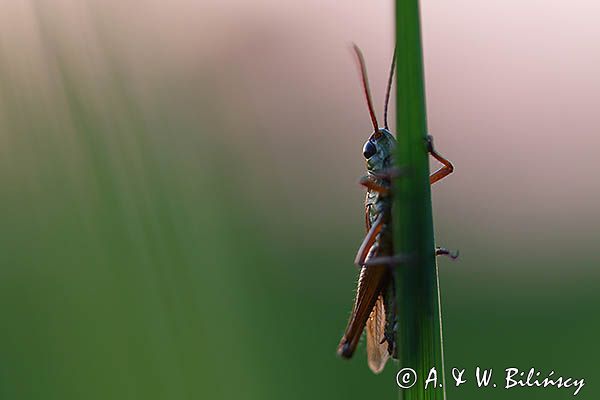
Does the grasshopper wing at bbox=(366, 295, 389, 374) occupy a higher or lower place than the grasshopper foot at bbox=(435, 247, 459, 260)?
lower

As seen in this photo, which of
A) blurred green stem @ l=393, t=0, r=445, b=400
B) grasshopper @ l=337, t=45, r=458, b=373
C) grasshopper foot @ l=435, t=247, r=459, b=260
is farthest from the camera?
grasshopper @ l=337, t=45, r=458, b=373

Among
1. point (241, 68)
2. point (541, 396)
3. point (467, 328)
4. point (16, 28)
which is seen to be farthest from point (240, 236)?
point (467, 328)

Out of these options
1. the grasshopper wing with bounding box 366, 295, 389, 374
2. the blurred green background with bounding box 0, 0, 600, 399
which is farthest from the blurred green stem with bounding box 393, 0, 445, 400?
the grasshopper wing with bounding box 366, 295, 389, 374

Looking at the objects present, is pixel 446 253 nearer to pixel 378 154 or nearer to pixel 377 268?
pixel 377 268

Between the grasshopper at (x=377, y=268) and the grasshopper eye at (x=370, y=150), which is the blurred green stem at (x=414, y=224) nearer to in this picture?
the grasshopper at (x=377, y=268)

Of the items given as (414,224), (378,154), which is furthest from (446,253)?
(414,224)

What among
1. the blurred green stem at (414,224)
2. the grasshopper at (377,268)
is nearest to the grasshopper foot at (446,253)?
the grasshopper at (377,268)

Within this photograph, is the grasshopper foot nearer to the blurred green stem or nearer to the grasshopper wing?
the grasshopper wing

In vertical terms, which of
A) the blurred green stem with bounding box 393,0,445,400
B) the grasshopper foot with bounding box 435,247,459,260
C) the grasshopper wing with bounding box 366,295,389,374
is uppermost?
the blurred green stem with bounding box 393,0,445,400
